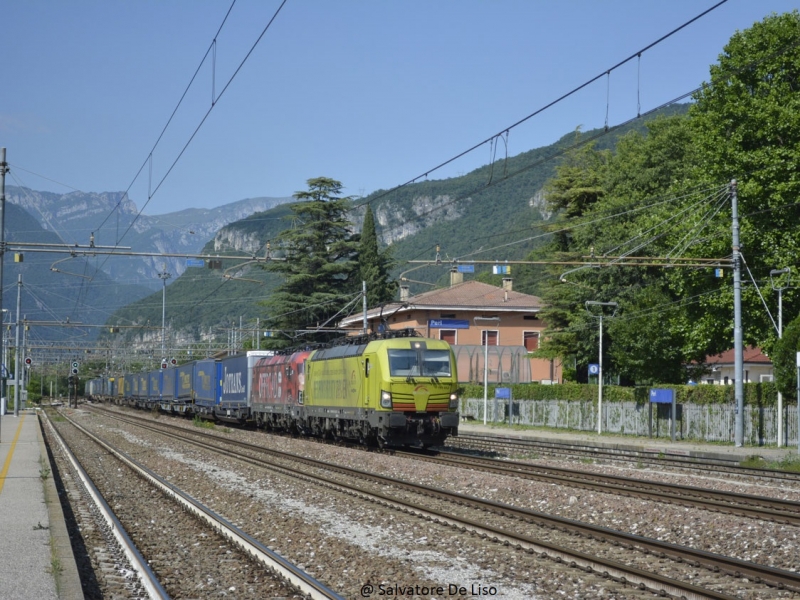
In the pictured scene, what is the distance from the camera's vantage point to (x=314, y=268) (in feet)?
235

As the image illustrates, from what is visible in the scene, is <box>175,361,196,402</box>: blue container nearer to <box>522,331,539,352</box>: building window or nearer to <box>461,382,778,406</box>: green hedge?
<box>461,382,778,406</box>: green hedge

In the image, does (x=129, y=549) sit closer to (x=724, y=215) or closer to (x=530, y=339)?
(x=724, y=215)

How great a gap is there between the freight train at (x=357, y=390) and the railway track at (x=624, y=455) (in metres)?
3.16

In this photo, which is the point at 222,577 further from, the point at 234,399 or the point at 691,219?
the point at 234,399

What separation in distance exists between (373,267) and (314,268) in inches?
257

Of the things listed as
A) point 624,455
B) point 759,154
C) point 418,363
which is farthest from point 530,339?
point 418,363

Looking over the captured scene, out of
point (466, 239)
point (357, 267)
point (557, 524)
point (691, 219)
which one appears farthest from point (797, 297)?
point (466, 239)

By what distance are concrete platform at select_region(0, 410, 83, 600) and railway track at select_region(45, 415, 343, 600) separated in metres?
0.74

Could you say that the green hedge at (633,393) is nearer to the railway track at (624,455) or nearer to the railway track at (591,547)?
the railway track at (624,455)

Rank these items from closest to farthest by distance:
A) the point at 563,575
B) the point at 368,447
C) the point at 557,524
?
the point at 563,575 → the point at 557,524 → the point at 368,447

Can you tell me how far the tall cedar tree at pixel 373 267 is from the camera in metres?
76.7

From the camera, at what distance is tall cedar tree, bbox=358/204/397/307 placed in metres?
76.7

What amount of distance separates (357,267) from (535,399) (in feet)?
92.0

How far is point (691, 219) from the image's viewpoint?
40.8 meters
